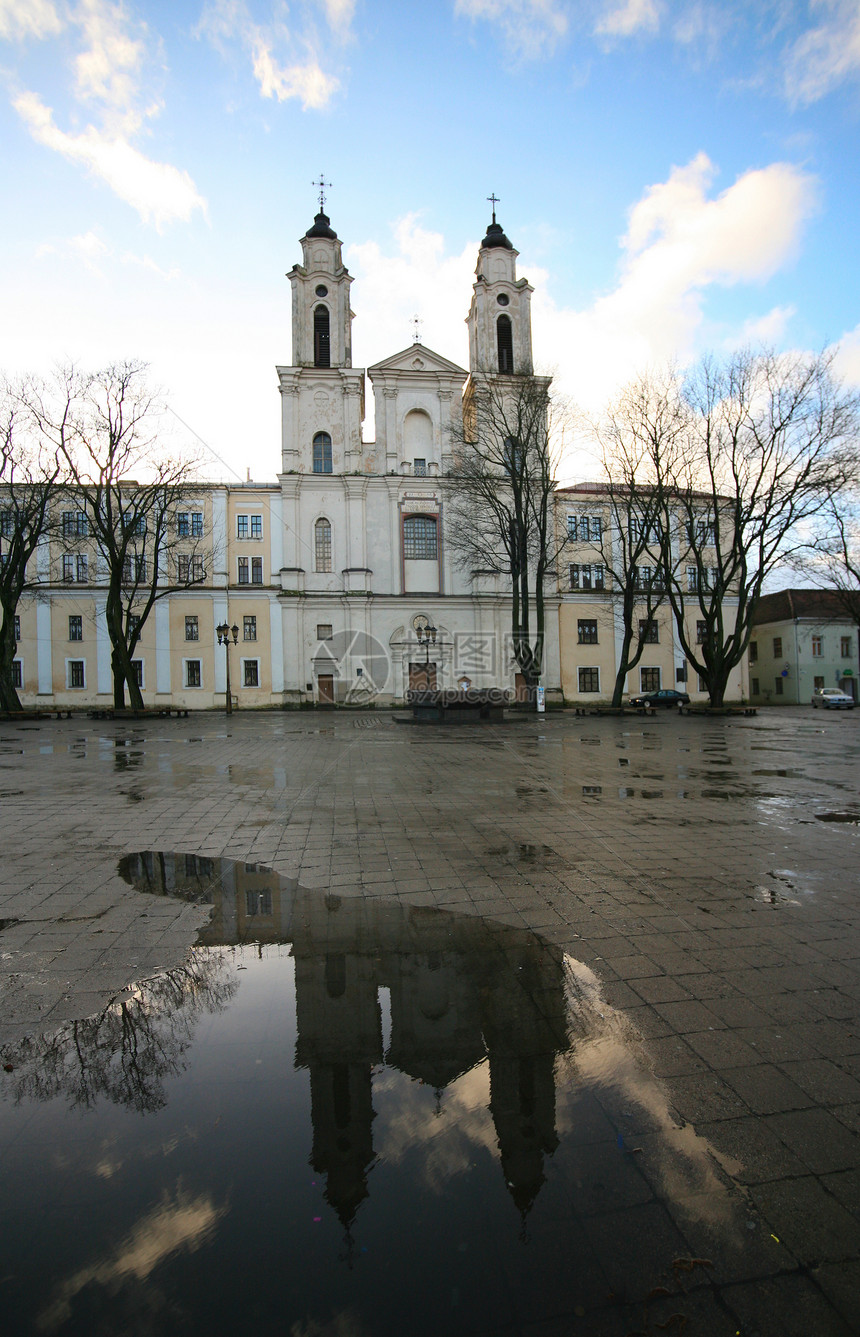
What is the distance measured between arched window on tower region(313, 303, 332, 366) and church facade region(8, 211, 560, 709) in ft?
0.42

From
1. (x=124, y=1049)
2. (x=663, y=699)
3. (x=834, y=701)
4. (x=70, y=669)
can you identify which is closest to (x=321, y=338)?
(x=70, y=669)

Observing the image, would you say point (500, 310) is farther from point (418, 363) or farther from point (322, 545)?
point (322, 545)

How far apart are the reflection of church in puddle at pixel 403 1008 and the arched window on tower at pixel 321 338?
4575 cm

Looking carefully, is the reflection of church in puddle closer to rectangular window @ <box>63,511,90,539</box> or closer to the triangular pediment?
rectangular window @ <box>63,511,90,539</box>

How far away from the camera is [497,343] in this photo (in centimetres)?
4584

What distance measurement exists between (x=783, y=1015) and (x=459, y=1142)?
1.82 m

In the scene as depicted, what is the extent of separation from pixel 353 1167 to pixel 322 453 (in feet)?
150

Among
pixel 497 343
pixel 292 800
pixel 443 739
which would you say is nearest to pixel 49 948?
pixel 292 800

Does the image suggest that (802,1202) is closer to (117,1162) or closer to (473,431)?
(117,1162)

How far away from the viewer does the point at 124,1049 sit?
10.0 ft

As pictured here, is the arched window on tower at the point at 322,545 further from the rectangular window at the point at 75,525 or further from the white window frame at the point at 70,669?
the white window frame at the point at 70,669

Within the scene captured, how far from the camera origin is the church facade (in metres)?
42.8

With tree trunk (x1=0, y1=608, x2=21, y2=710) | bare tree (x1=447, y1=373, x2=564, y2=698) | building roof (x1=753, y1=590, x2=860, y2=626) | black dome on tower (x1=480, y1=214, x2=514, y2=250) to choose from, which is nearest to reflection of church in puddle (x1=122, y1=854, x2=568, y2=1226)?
bare tree (x1=447, y1=373, x2=564, y2=698)

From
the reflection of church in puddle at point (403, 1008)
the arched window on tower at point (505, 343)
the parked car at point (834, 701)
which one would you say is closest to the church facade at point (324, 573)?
the arched window on tower at point (505, 343)
